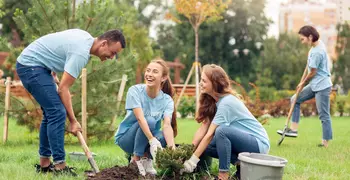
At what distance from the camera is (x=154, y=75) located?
4574 millimetres

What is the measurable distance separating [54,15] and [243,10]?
89.8ft

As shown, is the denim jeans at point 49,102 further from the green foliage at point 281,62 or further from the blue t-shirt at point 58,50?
the green foliage at point 281,62

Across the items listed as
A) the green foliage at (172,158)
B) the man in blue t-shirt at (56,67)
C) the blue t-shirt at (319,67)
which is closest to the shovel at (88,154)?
the man in blue t-shirt at (56,67)

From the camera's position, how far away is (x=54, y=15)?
25.4 feet

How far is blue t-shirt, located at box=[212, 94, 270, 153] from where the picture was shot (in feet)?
14.0

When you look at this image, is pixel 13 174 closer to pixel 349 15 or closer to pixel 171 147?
pixel 171 147

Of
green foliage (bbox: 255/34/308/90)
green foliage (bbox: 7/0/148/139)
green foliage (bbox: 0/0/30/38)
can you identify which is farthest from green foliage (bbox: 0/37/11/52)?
green foliage (bbox: 255/34/308/90)

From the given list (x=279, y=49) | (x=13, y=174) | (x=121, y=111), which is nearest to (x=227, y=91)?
(x=13, y=174)

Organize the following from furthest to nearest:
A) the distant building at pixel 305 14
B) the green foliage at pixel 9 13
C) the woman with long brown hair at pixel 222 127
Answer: the distant building at pixel 305 14 < the green foliage at pixel 9 13 < the woman with long brown hair at pixel 222 127

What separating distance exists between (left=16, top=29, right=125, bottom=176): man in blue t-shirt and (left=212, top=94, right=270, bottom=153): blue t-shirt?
3.30 ft

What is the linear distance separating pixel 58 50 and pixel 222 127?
154cm

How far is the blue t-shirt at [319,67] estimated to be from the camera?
722 cm

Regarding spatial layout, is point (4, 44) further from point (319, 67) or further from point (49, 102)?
point (319, 67)

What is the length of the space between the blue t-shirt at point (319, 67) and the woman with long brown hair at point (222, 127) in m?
3.07
